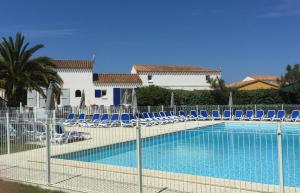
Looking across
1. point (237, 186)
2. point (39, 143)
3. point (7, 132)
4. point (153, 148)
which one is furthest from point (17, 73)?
point (237, 186)

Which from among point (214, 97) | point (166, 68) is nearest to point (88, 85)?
point (166, 68)

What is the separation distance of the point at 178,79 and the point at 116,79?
26.7 feet

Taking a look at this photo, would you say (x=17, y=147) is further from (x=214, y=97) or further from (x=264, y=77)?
(x=264, y=77)

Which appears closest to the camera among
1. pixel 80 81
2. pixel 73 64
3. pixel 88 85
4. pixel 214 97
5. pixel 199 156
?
pixel 199 156

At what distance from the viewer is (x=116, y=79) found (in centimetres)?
4172

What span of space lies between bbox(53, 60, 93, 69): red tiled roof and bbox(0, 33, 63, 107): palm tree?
14.2m

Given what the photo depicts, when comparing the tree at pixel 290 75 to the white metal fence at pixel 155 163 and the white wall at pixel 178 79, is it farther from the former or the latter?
the white metal fence at pixel 155 163

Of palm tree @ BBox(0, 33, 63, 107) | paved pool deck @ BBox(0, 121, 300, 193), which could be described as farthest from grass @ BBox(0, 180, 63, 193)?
palm tree @ BBox(0, 33, 63, 107)

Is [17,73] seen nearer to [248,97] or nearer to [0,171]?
[0,171]

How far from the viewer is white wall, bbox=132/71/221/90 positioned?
45.3 metres

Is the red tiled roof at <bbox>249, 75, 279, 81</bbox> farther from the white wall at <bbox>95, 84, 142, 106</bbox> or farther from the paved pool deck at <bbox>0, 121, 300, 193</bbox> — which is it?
the paved pool deck at <bbox>0, 121, 300, 193</bbox>

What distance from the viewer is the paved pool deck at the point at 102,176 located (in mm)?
7527

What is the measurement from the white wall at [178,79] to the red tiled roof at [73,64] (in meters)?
6.39

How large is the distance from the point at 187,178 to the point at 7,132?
5.37 meters
